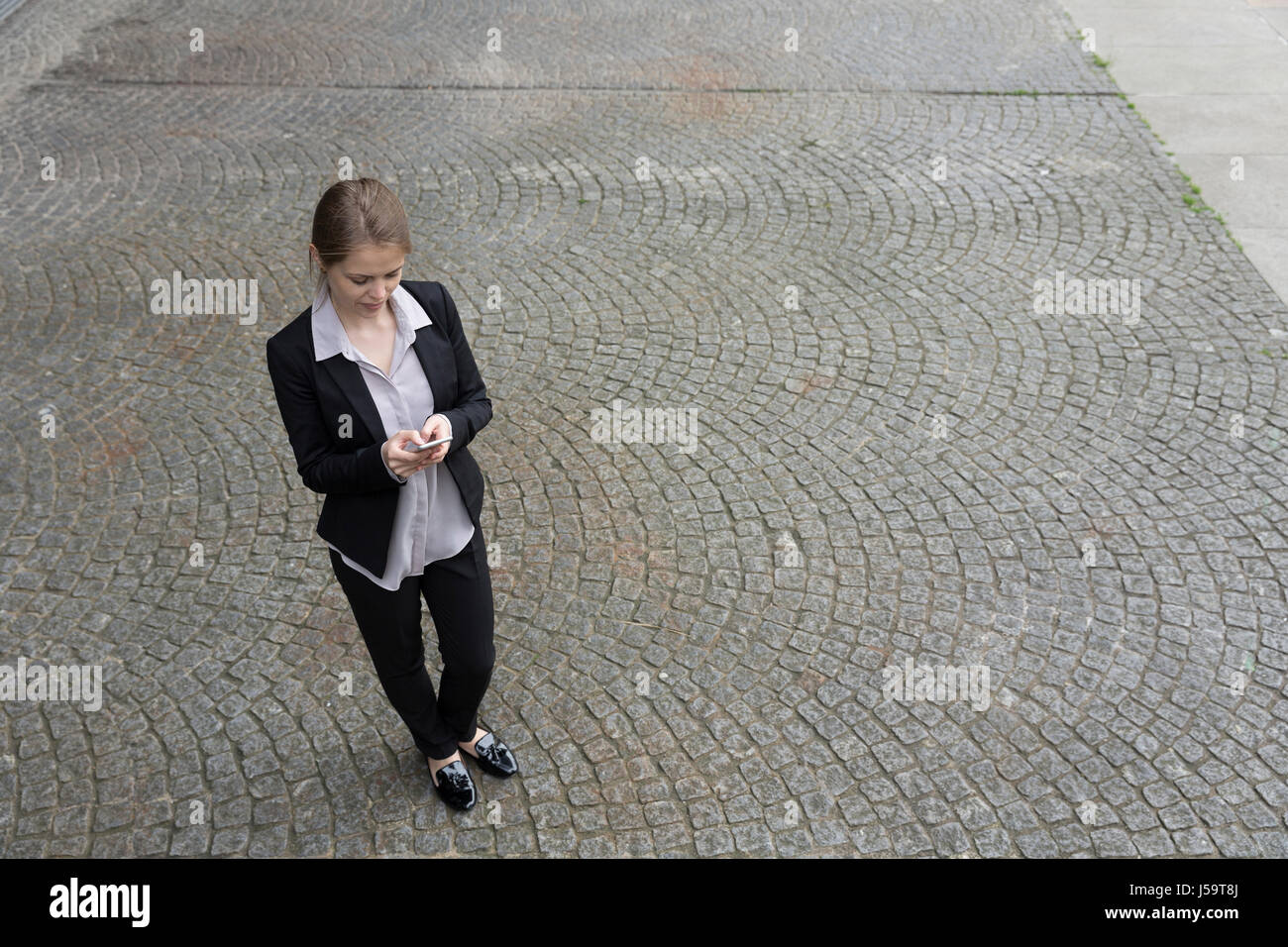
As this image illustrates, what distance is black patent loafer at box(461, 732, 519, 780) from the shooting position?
4.42m

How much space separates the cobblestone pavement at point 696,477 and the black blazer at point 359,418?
1.38 meters

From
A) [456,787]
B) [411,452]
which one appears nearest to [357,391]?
[411,452]

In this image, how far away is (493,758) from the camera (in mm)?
4426

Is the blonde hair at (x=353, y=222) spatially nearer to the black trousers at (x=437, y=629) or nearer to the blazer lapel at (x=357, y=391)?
the blazer lapel at (x=357, y=391)

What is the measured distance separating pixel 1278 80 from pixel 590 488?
877 centimetres

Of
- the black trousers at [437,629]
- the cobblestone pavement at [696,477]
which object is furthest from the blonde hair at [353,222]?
the cobblestone pavement at [696,477]

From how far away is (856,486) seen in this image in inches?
234

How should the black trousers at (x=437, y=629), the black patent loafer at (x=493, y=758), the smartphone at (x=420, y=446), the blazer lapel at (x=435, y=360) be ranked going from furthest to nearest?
the black patent loafer at (x=493, y=758)
the black trousers at (x=437, y=629)
the blazer lapel at (x=435, y=360)
the smartphone at (x=420, y=446)

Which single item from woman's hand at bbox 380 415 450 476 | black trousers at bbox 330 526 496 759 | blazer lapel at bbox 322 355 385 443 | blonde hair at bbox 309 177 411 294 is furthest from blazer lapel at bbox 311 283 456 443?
black trousers at bbox 330 526 496 759

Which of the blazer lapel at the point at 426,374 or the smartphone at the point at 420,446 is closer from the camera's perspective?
the smartphone at the point at 420,446

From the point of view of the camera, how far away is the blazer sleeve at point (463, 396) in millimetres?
3500

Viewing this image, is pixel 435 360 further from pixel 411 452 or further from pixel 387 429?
pixel 411 452
